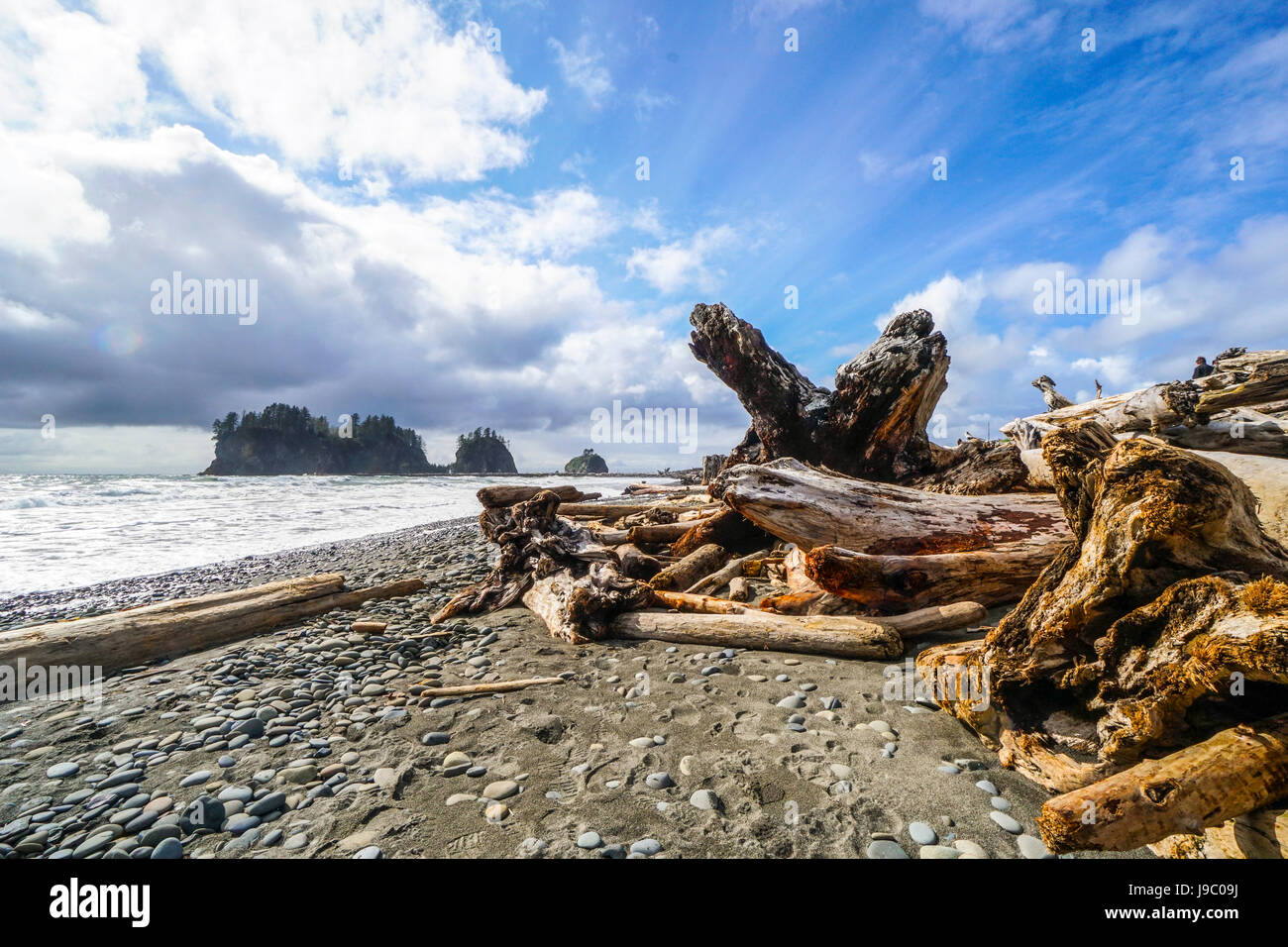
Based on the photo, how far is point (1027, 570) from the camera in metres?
5.30

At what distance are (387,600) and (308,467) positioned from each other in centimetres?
10504

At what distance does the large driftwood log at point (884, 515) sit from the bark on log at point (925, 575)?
24cm

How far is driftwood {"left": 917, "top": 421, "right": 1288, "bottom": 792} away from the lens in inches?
91.5

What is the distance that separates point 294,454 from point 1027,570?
111 metres

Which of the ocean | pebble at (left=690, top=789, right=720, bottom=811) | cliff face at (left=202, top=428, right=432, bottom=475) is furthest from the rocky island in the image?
pebble at (left=690, top=789, right=720, bottom=811)

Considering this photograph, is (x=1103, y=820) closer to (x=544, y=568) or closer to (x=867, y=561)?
(x=867, y=561)

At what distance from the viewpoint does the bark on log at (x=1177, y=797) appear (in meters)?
2.03

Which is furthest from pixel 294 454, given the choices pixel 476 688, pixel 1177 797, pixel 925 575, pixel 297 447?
pixel 1177 797

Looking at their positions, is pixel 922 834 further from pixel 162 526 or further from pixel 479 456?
pixel 479 456

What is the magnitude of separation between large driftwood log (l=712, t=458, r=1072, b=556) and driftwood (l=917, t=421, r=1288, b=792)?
90.6 inches

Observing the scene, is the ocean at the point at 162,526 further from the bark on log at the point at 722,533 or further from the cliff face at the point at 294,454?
the cliff face at the point at 294,454

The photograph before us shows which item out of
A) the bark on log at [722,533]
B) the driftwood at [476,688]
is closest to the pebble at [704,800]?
the driftwood at [476,688]

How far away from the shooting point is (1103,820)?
2041 millimetres
